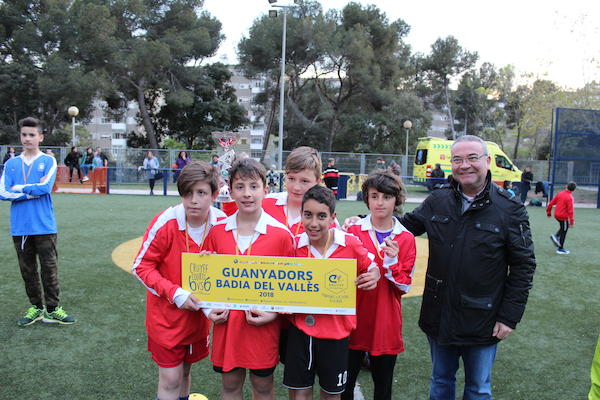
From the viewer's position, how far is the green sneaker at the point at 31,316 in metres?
4.85

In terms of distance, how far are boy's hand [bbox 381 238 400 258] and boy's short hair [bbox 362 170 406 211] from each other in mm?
348

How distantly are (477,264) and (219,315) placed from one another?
150cm

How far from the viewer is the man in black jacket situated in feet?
8.80

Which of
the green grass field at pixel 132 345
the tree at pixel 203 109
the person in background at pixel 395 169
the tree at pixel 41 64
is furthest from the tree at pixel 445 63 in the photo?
the green grass field at pixel 132 345

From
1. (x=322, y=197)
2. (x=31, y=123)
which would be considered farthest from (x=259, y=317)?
(x=31, y=123)

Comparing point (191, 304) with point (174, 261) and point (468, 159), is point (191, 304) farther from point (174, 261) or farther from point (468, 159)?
point (468, 159)

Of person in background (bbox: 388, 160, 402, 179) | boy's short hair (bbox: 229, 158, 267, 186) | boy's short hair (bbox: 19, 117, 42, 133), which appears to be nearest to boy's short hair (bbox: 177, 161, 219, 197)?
boy's short hair (bbox: 229, 158, 267, 186)

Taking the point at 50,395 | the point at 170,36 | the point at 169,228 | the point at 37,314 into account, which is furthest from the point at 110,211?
the point at 170,36

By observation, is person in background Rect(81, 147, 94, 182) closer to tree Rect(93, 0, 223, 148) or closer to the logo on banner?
tree Rect(93, 0, 223, 148)

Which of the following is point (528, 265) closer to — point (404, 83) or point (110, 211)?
point (110, 211)

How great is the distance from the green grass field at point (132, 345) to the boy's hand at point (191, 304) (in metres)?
1.29

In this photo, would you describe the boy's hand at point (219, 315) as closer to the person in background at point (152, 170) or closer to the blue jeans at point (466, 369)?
→ the blue jeans at point (466, 369)

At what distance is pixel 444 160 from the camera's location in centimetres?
2742

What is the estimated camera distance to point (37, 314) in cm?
496
